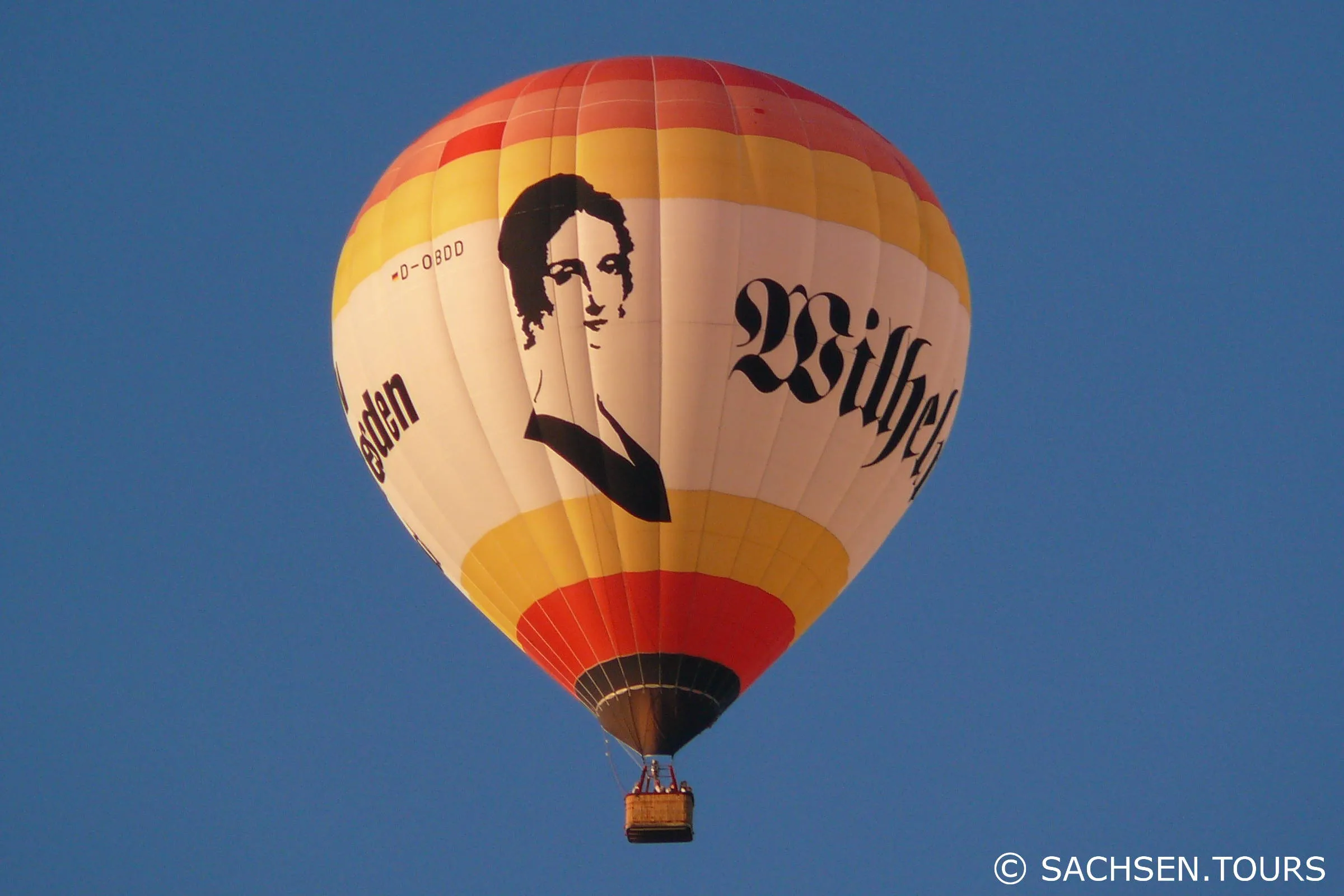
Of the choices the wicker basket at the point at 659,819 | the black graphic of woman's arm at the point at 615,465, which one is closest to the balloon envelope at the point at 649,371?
the black graphic of woman's arm at the point at 615,465

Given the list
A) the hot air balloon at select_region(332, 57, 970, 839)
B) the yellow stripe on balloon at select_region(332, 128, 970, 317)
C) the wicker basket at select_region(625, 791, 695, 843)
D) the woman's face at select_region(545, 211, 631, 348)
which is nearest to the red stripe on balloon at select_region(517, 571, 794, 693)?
the hot air balloon at select_region(332, 57, 970, 839)

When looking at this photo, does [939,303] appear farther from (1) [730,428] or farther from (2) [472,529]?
(2) [472,529]

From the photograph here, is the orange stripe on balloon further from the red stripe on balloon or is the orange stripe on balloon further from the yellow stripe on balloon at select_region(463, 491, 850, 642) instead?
the red stripe on balloon

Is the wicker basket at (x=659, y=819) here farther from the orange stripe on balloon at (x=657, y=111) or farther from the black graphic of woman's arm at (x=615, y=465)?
the orange stripe on balloon at (x=657, y=111)

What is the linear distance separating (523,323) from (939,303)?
3.32 metres

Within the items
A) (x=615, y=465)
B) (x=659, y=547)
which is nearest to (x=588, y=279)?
(x=615, y=465)

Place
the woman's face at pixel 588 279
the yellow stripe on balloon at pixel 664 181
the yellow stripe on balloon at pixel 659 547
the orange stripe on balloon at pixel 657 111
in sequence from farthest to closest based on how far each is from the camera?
the orange stripe on balloon at pixel 657 111 < the yellow stripe on balloon at pixel 664 181 < the yellow stripe on balloon at pixel 659 547 < the woman's face at pixel 588 279

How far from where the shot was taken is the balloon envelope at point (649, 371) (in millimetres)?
20344

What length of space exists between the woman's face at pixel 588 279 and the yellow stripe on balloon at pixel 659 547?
1298 millimetres

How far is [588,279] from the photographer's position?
2033 centimetres

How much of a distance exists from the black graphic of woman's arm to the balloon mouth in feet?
3.45

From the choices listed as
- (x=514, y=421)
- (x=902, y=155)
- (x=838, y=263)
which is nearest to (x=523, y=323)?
(x=514, y=421)

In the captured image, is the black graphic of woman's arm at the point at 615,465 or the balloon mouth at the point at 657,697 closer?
the black graphic of woman's arm at the point at 615,465

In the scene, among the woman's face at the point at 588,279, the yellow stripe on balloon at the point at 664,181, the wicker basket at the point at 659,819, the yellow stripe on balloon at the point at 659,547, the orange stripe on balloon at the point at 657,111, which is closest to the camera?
the wicker basket at the point at 659,819
